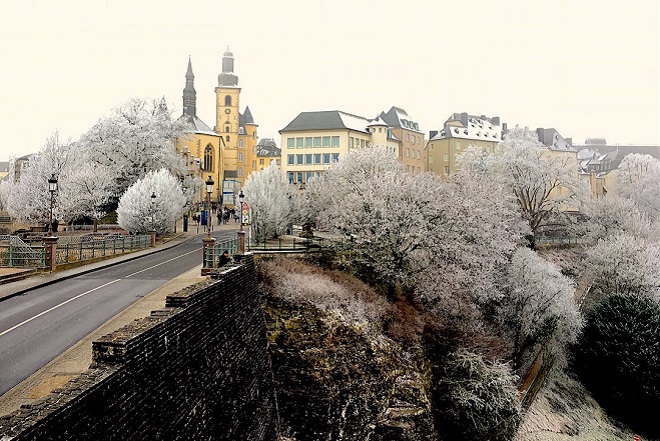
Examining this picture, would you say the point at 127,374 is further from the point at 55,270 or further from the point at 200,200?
the point at 200,200

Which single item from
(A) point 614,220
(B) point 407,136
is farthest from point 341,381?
(B) point 407,136

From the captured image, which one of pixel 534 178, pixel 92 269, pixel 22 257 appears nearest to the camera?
pixel 22 257

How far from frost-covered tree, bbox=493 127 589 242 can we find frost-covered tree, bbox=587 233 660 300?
718cm

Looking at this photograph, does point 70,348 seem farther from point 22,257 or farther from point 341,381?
point 22,257

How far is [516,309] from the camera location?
28.1 meters

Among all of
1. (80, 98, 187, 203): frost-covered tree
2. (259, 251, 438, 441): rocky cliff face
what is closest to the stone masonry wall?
(259, 251, 438, 441): rocky cliff face

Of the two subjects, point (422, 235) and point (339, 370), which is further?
point (422, 235)

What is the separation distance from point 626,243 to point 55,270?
119 ft

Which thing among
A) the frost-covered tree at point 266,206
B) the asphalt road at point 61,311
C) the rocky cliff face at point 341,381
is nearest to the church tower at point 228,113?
the frost-covered tree at point 266,206

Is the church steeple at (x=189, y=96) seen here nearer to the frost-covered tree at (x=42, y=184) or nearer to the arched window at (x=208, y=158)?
the arched window at (x=208, y=158)

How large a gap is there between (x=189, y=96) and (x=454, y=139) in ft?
162

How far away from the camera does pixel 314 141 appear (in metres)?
62.8

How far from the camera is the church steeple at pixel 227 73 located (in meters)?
94.9

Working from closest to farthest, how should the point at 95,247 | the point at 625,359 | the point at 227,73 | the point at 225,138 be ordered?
the point at 625,359
the point at 95,247
the point at 227,73
the point at 225,138
